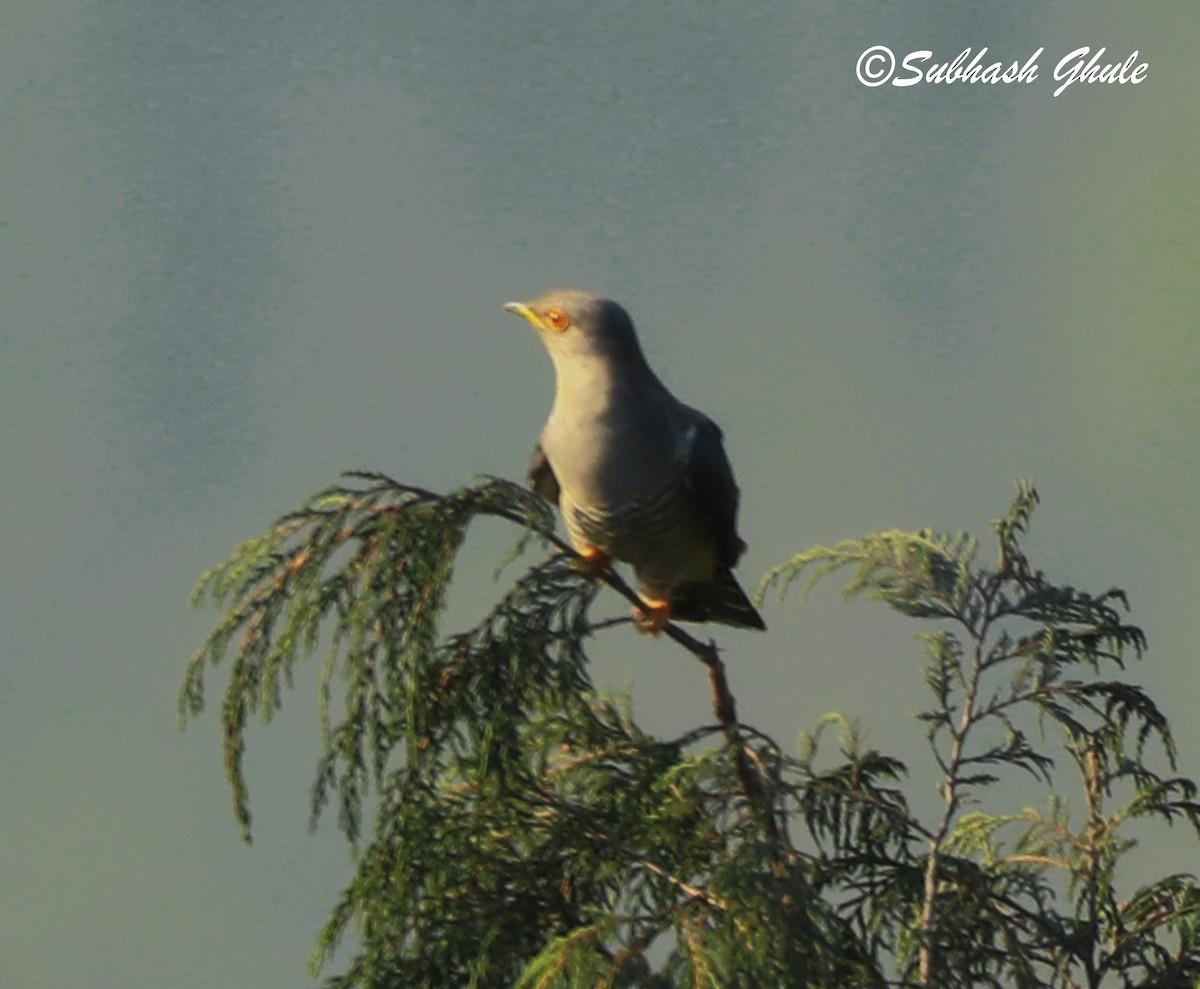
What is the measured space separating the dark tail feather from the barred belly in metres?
0.19

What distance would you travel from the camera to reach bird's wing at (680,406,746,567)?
579 cm

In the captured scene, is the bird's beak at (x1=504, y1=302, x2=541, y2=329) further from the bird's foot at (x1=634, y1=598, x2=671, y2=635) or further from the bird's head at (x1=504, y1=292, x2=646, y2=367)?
the bird's foot at (x1=634, y1=598, x2=671, y2=635)

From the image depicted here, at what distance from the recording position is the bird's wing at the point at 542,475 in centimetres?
600

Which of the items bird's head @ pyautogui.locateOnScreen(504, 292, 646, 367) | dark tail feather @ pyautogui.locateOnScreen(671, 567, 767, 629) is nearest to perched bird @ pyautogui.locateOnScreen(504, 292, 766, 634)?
bird's head @ pyautogui.locateOnScreen(504, 292, 646, 367)

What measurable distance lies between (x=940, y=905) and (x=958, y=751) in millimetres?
475

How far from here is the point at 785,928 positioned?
4293mm

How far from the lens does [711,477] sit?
5.86 metres

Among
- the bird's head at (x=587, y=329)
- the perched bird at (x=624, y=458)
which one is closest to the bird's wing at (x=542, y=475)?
the perched bird at (x=624, y=458)

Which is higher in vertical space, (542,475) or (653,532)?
(542,475)

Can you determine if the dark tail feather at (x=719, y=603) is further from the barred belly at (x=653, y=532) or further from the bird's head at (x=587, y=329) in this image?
the bird's head at (x=587, y=329)

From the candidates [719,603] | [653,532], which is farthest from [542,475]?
[719,603]

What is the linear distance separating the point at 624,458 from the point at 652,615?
57 cm

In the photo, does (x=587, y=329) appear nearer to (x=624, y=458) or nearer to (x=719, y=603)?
(x=624, y=458)

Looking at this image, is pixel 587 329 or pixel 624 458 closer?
pixel 624 458
